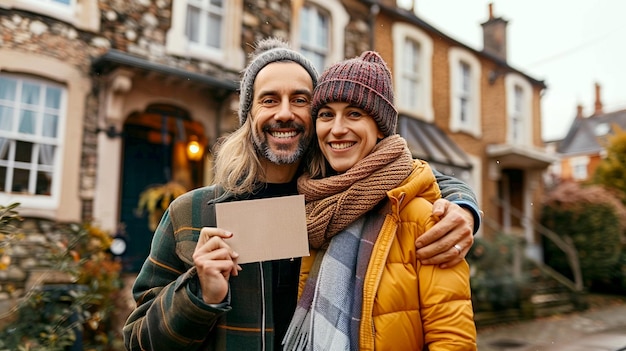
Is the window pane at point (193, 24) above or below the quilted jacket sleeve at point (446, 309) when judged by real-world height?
above

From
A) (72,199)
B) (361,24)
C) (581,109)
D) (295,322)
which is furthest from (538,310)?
(581,109)

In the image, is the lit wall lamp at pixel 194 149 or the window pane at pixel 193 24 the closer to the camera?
the window pane at pixel 193 24

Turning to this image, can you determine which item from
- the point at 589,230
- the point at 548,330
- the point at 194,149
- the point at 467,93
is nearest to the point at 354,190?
the point at 194,149

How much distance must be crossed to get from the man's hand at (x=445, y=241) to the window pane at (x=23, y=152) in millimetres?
5344

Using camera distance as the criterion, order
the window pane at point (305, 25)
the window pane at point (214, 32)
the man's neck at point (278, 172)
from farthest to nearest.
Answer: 1. the window pane at point (305, 25)
2. the window pane at point (214, 32)
3. the man's neck at point (278, 172)

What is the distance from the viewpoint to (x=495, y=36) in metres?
13.5

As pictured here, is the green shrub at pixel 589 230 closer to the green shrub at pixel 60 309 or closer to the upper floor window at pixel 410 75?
the upper floor window at pixel 410 75

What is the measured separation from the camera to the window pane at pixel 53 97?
546 cm

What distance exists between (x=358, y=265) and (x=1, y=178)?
5138 mm

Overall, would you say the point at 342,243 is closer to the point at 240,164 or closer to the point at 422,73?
the point at 240,164

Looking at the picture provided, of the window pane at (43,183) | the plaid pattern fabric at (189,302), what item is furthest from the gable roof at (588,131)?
the plaid pattern fabric at (189,302)

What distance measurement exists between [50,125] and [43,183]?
71 cm

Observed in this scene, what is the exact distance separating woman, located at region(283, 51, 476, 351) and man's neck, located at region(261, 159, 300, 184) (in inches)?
5.6

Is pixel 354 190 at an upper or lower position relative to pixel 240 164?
lower
